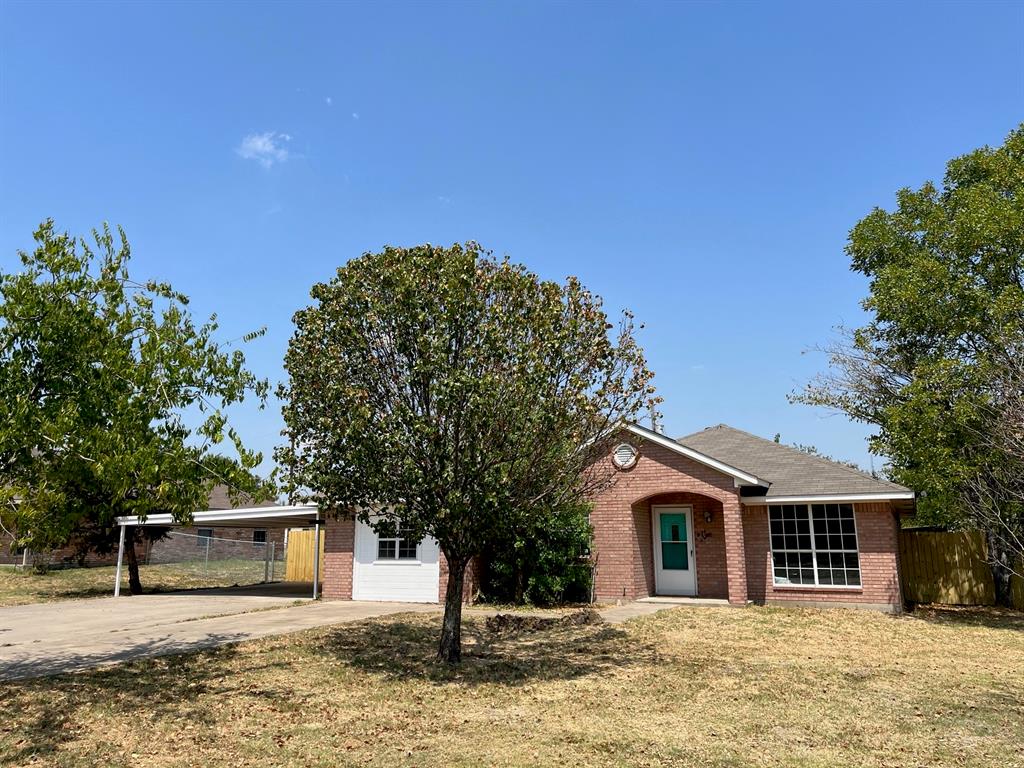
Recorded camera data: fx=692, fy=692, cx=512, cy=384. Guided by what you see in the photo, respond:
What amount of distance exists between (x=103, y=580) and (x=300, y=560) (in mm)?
7375

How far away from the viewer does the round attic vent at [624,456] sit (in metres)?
17.4

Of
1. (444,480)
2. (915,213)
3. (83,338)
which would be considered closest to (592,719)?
(444,480)

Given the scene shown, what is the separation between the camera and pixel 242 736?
20.9 feet

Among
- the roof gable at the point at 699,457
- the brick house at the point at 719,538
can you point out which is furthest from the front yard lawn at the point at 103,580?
the roof gable at the point at 699,457

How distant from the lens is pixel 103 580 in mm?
26281

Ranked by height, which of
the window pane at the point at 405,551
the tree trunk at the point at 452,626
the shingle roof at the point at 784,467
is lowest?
the tree trunk at the point at 452,626

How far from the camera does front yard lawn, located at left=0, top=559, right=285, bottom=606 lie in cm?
2212

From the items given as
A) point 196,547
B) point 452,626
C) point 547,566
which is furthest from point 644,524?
point 196,547

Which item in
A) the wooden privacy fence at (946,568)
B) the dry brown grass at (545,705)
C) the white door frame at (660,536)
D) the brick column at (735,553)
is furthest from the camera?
the white door frame at (660,536)

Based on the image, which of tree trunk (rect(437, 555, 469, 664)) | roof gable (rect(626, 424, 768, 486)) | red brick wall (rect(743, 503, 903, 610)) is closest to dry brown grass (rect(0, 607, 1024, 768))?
tree trunk (rect(437, 555, 469, 664))

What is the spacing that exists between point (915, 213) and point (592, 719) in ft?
53.7

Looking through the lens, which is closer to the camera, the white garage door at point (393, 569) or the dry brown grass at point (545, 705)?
the dry brown grass at point (545, 705)

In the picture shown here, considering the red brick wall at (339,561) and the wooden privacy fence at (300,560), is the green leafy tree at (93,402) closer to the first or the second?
the red brick wall at (339,561)

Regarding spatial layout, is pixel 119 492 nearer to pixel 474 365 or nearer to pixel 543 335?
pixel 474 365
